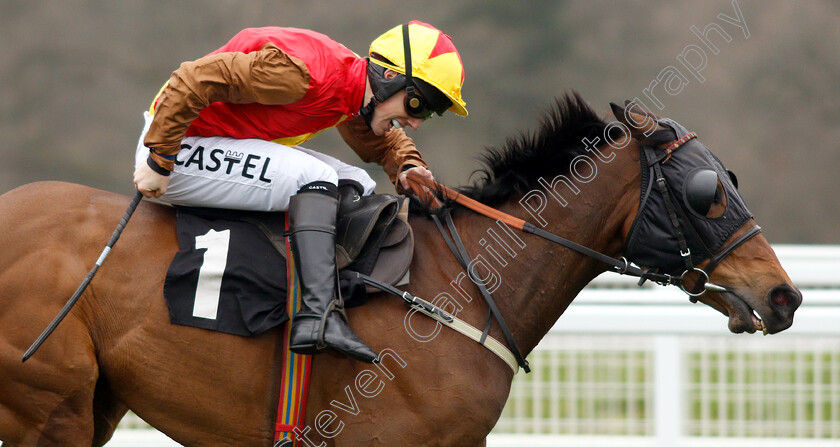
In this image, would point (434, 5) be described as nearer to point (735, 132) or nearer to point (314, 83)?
point (735, 132)

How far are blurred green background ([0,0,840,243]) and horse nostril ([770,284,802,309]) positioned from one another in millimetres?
11895

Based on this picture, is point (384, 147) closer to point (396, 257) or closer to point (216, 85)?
point (396, 257)

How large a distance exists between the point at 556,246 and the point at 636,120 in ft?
1.67

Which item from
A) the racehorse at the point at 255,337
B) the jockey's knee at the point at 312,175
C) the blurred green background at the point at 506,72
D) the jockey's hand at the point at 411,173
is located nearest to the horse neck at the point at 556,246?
the racehorse at the point at 255,337

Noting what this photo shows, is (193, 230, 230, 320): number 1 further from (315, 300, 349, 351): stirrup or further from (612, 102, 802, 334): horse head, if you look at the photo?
(612, 102, 802, 334): horse head

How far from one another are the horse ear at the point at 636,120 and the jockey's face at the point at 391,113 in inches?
27.0

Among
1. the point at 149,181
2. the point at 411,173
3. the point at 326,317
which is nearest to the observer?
the point at 326,317

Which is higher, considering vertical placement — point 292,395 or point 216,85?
point 216,85

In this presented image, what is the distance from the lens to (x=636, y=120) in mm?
3125

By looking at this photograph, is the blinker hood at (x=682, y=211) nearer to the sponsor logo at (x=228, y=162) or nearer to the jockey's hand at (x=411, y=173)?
the jockey's hand at (x=411, y=173)

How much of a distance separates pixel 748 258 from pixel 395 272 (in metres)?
1.16

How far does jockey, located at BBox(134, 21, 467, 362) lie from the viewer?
2.84m

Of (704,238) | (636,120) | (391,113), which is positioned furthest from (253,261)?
(704,238)

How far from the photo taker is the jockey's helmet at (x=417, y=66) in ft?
10.1
